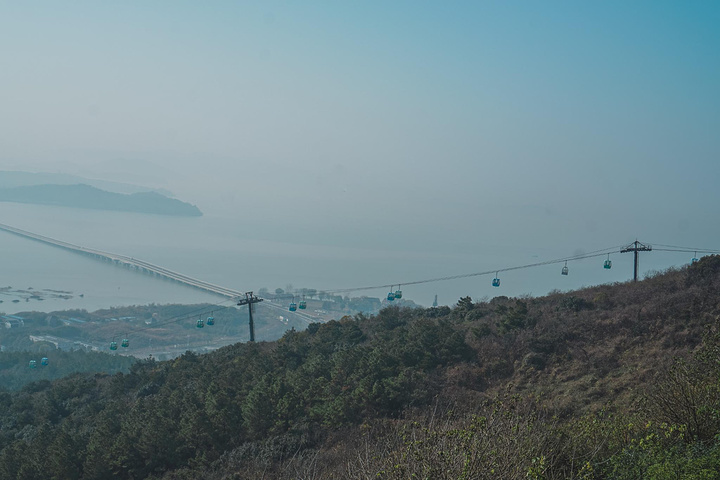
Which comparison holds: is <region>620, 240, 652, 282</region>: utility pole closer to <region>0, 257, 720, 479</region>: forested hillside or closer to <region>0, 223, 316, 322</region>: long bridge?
<region>0, 257, 720, 479</region>: forested hillside

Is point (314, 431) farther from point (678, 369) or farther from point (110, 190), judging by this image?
point (110, 190)

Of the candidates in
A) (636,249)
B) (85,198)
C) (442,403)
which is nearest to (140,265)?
(85,198)

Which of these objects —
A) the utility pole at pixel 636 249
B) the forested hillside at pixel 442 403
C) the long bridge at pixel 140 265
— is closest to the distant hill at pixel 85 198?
the long bridge at pixel 140 265

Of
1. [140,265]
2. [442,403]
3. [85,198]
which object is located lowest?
[140,265]

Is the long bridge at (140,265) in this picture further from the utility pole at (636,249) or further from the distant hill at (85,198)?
the utility pole at (636,249)

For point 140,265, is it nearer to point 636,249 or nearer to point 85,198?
point 85,198

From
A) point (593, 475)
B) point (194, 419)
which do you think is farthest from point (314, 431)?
point (593, 475)
